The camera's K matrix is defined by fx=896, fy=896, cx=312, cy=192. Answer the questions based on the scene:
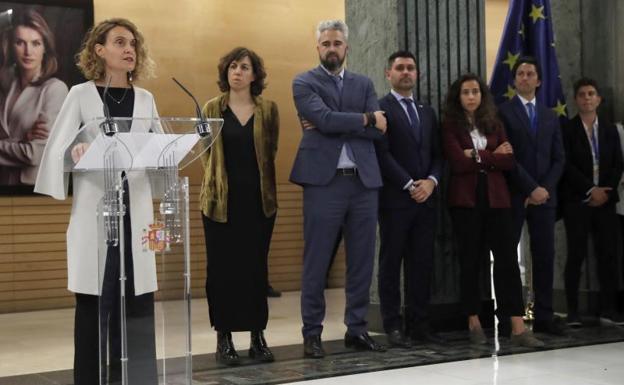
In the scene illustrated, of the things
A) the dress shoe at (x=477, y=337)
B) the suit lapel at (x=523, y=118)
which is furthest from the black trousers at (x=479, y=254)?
the suit lapel at (x=523, y=118)

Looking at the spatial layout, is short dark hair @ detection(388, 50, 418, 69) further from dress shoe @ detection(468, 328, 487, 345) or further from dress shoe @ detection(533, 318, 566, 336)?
dress shoe @ detection(533, 318, 566, 336)

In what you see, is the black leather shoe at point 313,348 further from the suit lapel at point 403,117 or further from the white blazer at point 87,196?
the white blazer at point 87,196

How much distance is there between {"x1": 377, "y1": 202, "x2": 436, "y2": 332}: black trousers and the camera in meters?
5.28

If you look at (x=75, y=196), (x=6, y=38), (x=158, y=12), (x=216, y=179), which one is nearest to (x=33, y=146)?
(x=6, y=38)

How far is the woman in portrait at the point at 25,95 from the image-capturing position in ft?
24.9

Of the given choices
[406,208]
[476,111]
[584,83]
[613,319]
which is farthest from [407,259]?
[584,83]

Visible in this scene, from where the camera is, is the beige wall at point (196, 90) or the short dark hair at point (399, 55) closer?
the short dark hair at point (399, 55)

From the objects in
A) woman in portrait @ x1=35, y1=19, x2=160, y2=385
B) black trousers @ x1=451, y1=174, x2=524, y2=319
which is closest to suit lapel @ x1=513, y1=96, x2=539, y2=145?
black trousers @ x1=451, y1=174, x2=524, y2=319

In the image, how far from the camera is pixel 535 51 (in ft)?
20.9

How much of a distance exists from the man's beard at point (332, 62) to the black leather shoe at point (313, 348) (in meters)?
1.52

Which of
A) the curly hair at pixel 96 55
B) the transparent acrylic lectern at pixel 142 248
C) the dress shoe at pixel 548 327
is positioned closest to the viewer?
the transparent acrylic lectern at pixel 142 248

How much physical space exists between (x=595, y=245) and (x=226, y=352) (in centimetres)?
292

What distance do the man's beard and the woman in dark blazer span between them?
32.3 inches

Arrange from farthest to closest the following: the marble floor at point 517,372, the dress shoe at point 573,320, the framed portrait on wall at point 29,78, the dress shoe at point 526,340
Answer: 1. the framed portrait on wall at point 29,78
2. the dress shoe at point 573,320
3. the dress shoe at point 526,340
4. the marble floor at point 517,372
